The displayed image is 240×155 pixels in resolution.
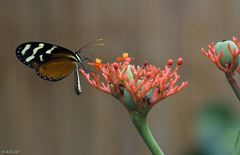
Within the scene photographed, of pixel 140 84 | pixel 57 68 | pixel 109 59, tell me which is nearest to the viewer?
pixel 140 84

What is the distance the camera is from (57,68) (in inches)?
63.1

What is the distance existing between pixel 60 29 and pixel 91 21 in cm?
18

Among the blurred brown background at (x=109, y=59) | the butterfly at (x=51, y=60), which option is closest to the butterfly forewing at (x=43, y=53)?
the butterfly at (x=51, y=60)

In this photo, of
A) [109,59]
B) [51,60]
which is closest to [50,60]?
[51,60]

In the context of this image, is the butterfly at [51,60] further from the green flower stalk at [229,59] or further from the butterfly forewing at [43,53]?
the green flower stalk at [229,59]

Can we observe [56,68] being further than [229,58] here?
Yes

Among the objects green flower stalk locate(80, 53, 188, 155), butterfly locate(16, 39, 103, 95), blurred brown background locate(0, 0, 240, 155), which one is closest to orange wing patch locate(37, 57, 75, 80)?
butterfly locate(16, 39, 103, 95)

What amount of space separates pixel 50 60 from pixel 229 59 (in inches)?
21.3

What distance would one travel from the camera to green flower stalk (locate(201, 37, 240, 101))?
1.28 meters

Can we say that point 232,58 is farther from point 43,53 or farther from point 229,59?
point 43,53

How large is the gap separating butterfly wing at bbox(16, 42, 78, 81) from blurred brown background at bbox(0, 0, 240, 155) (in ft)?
5.76

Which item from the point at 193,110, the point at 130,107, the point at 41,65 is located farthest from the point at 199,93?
the point at 130,107

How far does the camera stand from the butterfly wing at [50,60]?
5.25 ft

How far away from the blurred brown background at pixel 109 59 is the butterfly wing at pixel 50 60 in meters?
1.76
